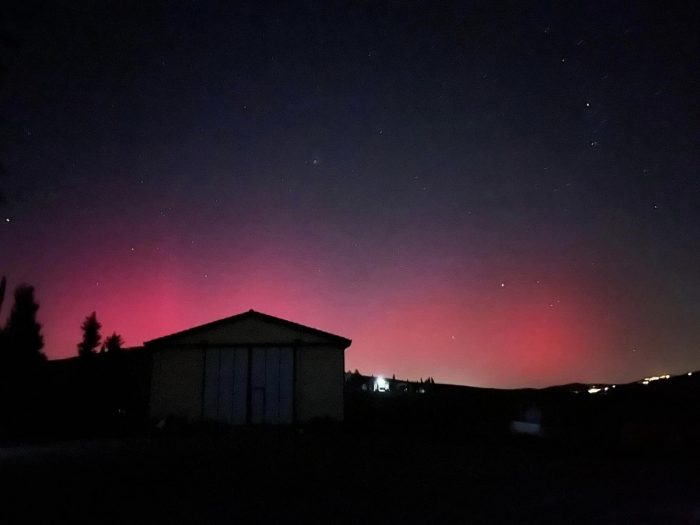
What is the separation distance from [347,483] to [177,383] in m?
14.1

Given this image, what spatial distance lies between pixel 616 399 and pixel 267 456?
30.4 feet

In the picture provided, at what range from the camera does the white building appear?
22547mm

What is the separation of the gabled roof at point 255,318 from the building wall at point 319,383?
1.32ft

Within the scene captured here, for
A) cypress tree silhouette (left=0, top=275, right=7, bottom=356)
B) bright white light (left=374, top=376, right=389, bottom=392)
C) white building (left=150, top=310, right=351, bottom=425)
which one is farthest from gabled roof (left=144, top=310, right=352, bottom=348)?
bright white light (left=374, top=376, right=389, bottom=392)

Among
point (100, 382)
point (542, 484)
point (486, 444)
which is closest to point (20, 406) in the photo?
point (100, 382)

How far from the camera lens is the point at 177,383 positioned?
22.8m

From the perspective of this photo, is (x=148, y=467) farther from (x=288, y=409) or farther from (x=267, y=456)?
(x=288, y=409)

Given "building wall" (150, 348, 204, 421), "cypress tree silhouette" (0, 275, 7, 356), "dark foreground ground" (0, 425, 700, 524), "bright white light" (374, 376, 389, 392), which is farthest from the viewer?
"bright white light" (374, 376, 389, 392)

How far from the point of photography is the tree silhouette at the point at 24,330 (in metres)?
26.5

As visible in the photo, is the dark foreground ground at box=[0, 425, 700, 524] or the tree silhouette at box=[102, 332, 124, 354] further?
the tree silhouette at box=[102, 332, 124, 354]

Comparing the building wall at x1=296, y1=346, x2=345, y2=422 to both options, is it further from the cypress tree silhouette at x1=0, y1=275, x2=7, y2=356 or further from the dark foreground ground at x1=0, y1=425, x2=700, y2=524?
the cypress tree silhouette at x1=0, y1=275, x2=7, y2=356

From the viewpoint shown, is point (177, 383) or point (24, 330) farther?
point (24, 330)

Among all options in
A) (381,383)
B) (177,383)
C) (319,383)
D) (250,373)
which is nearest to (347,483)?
(319,383)

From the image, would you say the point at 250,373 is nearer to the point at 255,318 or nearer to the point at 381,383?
the point at 255,318
